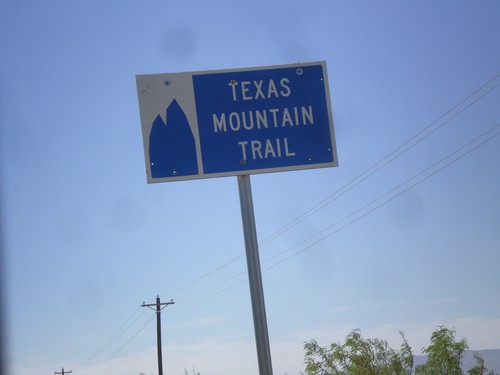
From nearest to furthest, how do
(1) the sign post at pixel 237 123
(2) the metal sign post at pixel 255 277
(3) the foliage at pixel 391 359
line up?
1. (2) the metal sign post at pixel 255 277
2. (1) the sign post at pixel 237 123
3. (3) the foliage at pixel 391 359

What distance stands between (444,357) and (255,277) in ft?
53.6

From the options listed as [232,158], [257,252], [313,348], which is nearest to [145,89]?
[232,158]

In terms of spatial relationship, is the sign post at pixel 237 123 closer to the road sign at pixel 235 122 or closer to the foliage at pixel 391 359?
the road sign at pixel 235 122

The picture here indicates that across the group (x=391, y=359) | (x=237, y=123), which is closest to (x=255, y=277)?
(x=237, y=123)

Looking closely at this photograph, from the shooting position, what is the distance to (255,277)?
18.6 ft

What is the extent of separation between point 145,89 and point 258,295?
5.59 ft

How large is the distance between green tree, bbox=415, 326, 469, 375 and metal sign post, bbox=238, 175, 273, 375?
52.6 feet

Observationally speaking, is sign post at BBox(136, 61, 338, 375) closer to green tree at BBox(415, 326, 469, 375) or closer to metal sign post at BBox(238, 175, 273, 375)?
metal sign post at BBox(238, 175, 273, 375)

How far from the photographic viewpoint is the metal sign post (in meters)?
5.44

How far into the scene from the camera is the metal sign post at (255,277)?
17.8 feet

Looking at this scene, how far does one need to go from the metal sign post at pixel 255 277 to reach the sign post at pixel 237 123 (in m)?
0.02

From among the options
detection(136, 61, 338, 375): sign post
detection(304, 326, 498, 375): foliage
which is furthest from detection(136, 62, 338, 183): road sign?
detection(304, 326, 498, 375): foliage

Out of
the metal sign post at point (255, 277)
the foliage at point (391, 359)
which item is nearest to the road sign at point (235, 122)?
the metal sign post at point (255, 277)

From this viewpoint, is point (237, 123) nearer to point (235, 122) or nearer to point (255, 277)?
point (235, 122)
